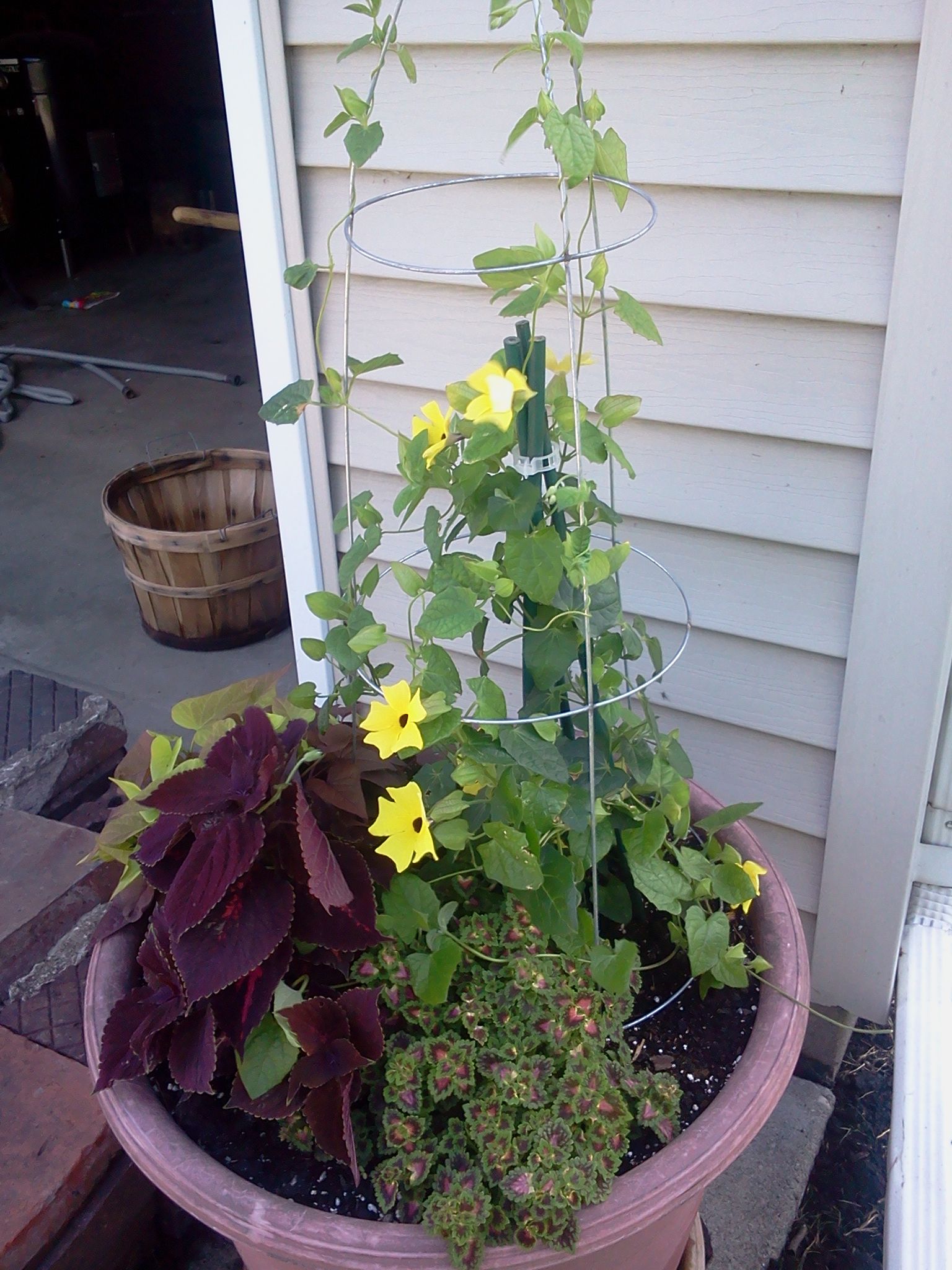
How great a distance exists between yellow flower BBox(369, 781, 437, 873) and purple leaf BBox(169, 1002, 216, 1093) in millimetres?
232

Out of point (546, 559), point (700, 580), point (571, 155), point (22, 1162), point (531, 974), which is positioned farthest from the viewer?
point (700, 580)

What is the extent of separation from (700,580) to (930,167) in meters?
0.58

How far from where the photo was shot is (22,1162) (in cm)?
121

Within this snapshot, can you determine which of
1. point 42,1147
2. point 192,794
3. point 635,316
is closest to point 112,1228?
point 42,1147

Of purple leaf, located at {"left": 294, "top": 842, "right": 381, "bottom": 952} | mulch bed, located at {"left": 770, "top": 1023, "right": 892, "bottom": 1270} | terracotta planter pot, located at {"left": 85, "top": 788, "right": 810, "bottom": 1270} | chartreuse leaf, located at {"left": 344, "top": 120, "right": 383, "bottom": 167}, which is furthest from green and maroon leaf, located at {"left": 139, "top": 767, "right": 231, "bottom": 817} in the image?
mulch bed, located at {"left": 770, "top": 1023, "right": 892, "bottom": 1270}

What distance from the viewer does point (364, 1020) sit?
3.13 feet

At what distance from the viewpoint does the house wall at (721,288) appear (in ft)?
3.73

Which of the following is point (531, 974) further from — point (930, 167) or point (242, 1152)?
point (930, 167)

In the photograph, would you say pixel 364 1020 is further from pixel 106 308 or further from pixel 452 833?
pixel 106 308

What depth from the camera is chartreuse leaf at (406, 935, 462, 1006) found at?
0.98m

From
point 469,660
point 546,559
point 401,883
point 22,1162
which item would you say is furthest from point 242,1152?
point 469,660

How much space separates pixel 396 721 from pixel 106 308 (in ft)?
19.9

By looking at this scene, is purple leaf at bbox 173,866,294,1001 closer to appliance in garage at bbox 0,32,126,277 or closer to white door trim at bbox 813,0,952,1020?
white door trim at bbox 813,0,952,1020

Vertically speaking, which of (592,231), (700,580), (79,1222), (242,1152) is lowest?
(79,1222)
